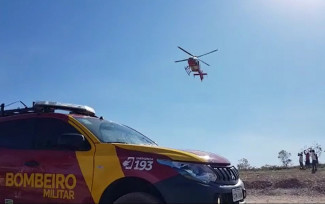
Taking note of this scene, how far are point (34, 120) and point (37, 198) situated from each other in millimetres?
1234

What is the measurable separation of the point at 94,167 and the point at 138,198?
761mm

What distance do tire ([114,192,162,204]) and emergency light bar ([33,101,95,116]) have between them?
213 centimetres

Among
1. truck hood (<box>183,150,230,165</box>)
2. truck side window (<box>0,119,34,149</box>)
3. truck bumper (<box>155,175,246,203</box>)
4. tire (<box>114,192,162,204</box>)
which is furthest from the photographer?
truck side window (<box>0,119,34,149</box>)

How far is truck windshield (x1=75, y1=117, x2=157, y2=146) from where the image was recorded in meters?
6.05

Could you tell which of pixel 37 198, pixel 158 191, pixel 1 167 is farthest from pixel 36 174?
pixel 158 191

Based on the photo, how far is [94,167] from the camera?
18.3 feet

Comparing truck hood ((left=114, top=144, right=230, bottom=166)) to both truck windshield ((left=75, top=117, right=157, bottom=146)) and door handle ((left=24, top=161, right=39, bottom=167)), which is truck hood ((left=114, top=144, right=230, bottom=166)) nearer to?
truck windshield ((left=75, top=117, right=157, bottom=146))

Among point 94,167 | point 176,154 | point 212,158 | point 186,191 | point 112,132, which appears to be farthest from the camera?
point 112,132

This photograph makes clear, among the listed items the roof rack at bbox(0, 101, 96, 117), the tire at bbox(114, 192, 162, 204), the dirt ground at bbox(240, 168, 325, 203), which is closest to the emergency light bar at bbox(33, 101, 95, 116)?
the roof rack at bbox(0, 101, 96, 117)

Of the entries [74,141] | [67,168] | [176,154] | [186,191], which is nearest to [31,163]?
[67,168]

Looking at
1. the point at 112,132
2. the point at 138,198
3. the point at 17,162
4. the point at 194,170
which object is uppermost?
the point at 112,132

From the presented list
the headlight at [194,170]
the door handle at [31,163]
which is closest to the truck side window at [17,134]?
the door handle at [31,163]

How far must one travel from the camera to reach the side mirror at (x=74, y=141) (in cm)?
567

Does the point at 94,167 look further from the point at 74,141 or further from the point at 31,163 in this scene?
the point at 31,163
